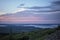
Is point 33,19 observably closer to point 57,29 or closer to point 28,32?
point 28,32

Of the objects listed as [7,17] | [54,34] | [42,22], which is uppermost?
[7,17]

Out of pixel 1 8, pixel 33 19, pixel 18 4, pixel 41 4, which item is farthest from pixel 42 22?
pixel 1 8

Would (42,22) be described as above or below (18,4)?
below

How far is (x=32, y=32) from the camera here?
2.03 m

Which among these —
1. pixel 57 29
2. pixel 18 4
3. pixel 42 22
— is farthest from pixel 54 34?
pixel 18 4

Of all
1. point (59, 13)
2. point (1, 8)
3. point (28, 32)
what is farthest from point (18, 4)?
point (59, 13)

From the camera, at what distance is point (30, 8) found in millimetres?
2051

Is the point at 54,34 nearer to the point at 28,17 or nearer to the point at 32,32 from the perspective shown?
the point at 32,32

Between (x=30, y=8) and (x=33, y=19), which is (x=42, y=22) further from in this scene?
(x=30, y=8)

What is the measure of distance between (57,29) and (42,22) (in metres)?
0.25

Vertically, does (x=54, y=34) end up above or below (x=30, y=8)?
below

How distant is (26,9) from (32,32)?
1.20ft

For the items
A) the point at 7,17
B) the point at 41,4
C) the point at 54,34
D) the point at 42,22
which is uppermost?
the point at 41,4

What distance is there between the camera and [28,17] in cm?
205
